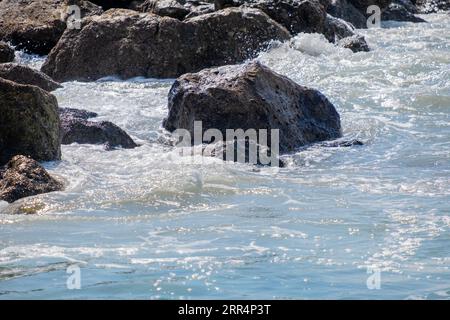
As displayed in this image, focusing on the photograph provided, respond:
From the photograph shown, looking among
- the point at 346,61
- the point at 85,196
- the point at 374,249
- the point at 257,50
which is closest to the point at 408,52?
the point at 346,61

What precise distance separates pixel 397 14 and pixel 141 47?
8.61 metres

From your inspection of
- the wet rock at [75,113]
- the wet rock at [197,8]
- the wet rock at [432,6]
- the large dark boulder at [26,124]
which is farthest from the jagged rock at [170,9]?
the wet rock at [432,6]

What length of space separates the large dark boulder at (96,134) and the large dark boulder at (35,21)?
19.6 ft

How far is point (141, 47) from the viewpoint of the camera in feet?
46.5

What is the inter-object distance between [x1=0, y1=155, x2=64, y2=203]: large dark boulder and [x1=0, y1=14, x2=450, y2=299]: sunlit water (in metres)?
0.14

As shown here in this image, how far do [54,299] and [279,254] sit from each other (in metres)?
1.56

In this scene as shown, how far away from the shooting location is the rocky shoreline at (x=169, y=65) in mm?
9188

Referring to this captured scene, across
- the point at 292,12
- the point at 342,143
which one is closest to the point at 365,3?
the point at 292,12

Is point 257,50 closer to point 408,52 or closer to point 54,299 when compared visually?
point 408,52

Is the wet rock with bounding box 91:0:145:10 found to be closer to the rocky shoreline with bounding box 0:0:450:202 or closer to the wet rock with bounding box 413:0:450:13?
the rocky shoreline with bounding box 0:0:450:202

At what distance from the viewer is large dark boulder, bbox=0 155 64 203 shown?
7.75 metres

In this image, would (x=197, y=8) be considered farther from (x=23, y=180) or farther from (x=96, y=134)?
(x=23, y=180)

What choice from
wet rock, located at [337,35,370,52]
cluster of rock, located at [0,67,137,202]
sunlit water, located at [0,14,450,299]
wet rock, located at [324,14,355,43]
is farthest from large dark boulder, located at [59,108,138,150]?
wet rock, located at [324,14,355,43]

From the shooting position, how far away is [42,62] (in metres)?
15.5
